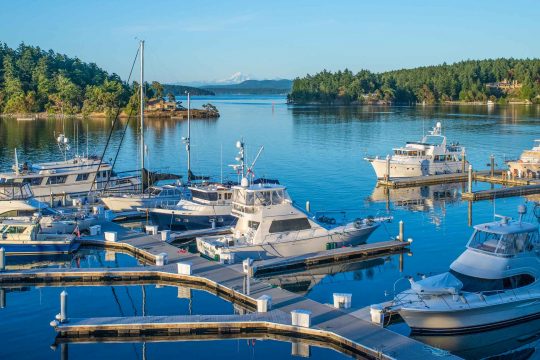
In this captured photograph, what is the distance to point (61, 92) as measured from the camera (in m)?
161

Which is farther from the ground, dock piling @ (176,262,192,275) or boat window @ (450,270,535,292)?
boat window @ (450,270,535,292)

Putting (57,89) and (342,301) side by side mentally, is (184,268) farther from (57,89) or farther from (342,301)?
(57,89)

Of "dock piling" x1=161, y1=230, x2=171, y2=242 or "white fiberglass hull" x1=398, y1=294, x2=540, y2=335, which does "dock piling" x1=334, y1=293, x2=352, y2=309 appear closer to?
"white fiberglass hull" x1=398, y1=294, x2=540, y2=335

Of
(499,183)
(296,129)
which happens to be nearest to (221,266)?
(499,183)

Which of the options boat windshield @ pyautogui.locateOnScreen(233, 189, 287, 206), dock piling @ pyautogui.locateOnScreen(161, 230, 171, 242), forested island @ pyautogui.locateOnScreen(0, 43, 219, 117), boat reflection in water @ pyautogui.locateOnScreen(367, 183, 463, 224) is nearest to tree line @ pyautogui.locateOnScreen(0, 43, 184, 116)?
forested island @ pyautogui.locateOnScreen(0, 43, 219, 117)

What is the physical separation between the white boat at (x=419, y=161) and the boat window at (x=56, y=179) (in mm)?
26792

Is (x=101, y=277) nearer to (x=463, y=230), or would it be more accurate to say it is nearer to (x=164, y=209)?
(x=164, y=209)

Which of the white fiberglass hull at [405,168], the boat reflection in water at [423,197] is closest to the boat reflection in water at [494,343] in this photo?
the boat reflection in water at [423,197]

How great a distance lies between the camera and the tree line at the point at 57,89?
516 feet

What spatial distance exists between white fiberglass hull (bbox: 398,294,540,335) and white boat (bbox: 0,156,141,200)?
29110 millimetres

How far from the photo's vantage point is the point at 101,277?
3161 cm

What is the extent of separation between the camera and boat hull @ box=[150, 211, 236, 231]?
4172 centimetres

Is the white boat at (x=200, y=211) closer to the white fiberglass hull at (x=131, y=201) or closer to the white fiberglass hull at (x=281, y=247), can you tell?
the white fiberglass hull at (x=131, y=201)

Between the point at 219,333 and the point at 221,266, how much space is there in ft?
23.8
